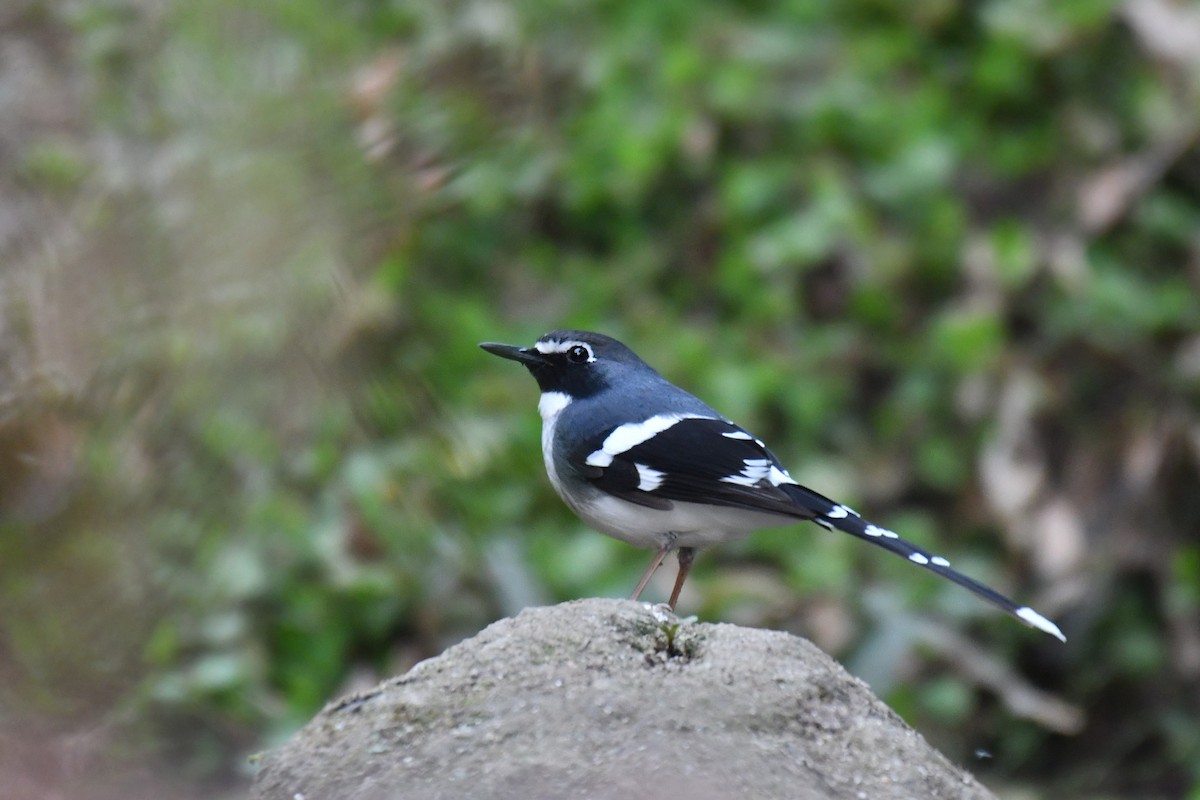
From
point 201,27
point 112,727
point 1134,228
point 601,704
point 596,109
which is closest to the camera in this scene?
point 112,727

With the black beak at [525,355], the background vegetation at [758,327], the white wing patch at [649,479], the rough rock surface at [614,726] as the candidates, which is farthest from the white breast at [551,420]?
the rough rock surface at [614,726]

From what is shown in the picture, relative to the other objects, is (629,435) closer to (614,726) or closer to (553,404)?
(553,404)

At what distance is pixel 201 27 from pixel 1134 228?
564 centimetres

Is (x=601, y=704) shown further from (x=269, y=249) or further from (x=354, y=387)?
(x=269, y=249)

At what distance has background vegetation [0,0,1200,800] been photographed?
2.85 meters

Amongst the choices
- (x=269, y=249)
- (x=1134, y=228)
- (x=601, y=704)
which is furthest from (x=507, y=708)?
(x=1134, y=228)

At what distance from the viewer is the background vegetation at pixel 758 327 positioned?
2852 millimetres

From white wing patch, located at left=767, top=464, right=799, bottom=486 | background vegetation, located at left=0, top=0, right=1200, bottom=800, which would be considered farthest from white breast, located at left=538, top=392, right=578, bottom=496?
white wing patch, located at left=767, top=464, right=799, bottom=486

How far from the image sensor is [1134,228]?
6.69 metres

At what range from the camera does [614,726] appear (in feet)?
7.97

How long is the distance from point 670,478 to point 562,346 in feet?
2.12

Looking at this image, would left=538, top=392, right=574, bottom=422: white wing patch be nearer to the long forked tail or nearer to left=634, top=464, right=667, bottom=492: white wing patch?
left=634, top=464, right=667, bottom=492: white wing patch

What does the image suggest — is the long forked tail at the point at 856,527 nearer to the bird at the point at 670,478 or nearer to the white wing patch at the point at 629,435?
the bird at the point at 670,478

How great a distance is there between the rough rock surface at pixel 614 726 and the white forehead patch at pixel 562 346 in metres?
1.42
